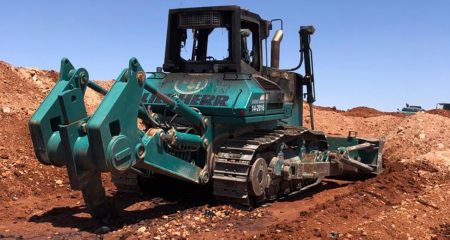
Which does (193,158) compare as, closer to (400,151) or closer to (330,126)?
(400,151)

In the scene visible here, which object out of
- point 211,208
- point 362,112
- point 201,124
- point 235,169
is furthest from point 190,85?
point 362,112

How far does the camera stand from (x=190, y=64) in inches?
308

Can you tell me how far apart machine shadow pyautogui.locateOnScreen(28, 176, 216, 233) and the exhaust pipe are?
2638 millimetres

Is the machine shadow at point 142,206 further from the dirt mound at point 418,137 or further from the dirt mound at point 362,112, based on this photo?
the dirt mound at point 362,112

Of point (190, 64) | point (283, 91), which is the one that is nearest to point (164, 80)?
→ point (190, 64)

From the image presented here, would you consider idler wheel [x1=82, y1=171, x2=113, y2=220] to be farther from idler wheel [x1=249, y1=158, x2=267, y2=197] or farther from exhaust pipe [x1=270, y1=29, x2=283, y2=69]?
exhaust pipe [x1=270, y1=29, x2=283, y2=69]

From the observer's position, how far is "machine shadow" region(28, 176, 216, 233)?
6211 millimetres

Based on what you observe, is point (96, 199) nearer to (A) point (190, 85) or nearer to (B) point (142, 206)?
(B) point (142, 206)

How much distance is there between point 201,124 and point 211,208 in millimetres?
1219

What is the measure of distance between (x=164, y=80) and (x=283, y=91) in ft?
7.06

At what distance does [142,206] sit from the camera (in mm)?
7160

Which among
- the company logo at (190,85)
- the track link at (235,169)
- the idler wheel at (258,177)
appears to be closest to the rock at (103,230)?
the track link at (235,169)

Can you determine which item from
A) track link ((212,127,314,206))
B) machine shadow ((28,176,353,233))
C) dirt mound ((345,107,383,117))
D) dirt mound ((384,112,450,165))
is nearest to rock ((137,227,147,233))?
machine shadow ((28,176,353,233))

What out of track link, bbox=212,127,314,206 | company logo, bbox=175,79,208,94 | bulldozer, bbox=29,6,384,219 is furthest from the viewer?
company logo, bbox=175,79,208,94
